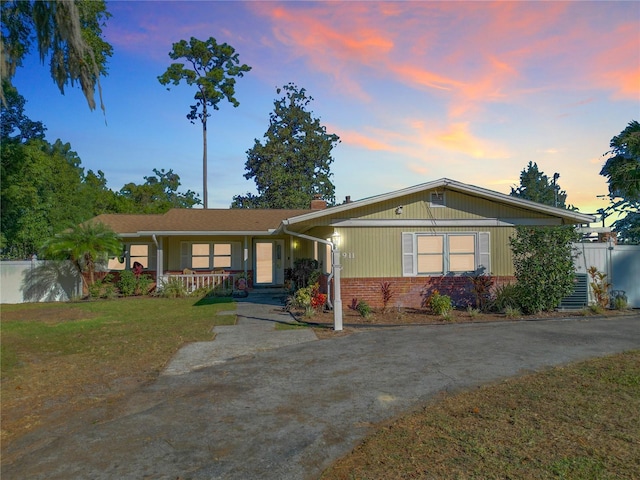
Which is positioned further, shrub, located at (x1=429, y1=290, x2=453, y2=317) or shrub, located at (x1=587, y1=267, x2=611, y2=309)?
shrub, located at (x1=587, y1=267, x2=611, y2=309)

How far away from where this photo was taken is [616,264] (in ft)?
44.1

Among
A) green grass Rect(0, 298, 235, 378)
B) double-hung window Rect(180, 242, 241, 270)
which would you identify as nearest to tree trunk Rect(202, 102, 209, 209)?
double-hung window Rect(180, 242, 241, 270)

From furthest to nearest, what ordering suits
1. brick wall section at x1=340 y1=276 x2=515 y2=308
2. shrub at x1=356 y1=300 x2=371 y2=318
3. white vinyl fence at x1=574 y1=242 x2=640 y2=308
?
white vinyl fence at x1=574 y1=242 x2=640 y2=308 → brick wall section at x1=340 y1=276 x2=515 y2=308 → shrub at x1=356 y1=300 x2=371 y2=318

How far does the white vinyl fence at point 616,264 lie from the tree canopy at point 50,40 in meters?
14.1

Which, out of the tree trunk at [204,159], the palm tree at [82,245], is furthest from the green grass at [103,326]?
the tree trunk at [204,159]

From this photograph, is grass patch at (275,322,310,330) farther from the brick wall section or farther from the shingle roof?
the shingle roof

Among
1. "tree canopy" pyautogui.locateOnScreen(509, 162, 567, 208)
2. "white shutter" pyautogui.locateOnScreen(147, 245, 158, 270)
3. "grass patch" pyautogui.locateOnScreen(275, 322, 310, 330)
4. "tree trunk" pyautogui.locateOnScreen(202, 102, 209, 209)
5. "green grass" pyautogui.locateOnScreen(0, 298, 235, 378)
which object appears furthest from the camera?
"tree canopy" pyautogui.locateOnScreen(509, 162, 567, 208)

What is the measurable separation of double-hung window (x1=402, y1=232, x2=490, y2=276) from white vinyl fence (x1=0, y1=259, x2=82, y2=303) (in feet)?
45.2

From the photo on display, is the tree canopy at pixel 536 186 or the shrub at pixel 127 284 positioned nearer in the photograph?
the shrub at pixel 127 284

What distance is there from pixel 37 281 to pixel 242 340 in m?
12.8

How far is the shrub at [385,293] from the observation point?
12.9 m

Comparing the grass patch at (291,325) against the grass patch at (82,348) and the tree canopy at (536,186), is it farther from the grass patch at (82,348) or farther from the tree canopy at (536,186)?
the tree canopy at (536,186)

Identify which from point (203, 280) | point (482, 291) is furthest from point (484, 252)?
point (203, 280)

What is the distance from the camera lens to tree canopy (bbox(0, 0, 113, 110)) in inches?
291
